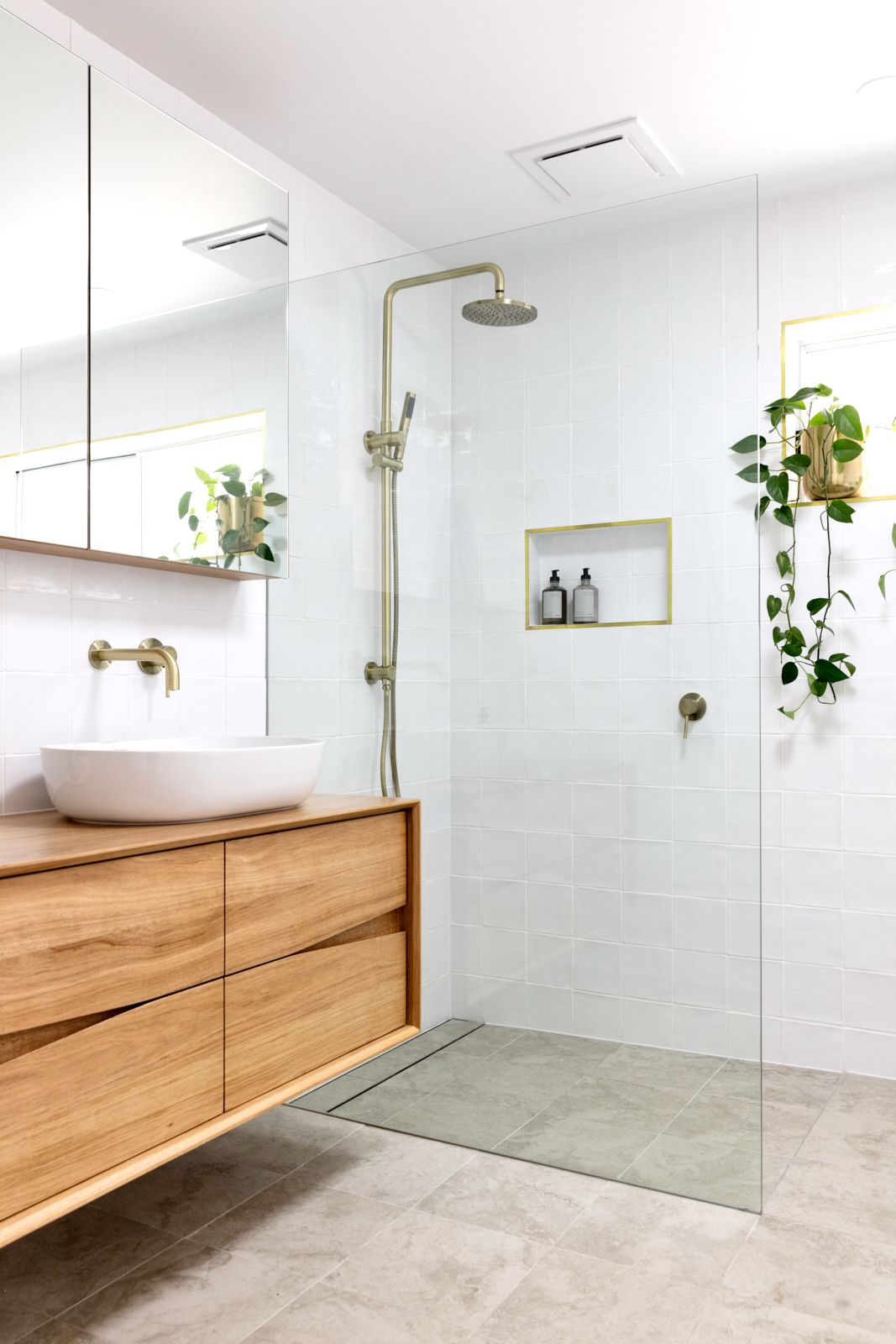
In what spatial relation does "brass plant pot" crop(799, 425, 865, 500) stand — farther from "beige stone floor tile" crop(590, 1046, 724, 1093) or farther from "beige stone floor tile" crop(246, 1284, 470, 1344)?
"beige stone floor tile" crop(246, 1284, 470, 1344)

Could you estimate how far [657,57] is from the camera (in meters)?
2.36

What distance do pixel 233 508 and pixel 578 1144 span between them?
1626 mm

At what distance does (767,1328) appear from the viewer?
67.6 inches

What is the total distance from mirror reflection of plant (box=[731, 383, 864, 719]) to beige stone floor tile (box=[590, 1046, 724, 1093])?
1.19 m

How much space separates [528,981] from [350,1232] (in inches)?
25.0

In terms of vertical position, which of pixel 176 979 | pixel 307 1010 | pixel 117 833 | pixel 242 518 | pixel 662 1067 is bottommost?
pixel 662 1067

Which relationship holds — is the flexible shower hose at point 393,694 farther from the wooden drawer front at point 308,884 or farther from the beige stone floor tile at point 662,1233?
the beige stone floor tile at point 662,1233

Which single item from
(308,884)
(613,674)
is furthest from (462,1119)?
(613,674)

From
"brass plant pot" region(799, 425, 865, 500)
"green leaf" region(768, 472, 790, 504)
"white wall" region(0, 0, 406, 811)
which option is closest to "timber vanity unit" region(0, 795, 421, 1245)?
"white wall" region(0, 0, 406, 811)

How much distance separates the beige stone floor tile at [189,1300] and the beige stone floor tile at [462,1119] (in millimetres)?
616

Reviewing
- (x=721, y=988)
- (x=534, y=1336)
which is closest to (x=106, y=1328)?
(x=534, y=1336)

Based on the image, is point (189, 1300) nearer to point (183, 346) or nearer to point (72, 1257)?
point (72, 1257)

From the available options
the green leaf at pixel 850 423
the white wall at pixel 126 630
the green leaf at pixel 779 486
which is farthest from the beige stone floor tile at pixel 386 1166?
the green leaf at pixel 850 423

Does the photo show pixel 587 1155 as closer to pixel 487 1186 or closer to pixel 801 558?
pixel 487 1186
